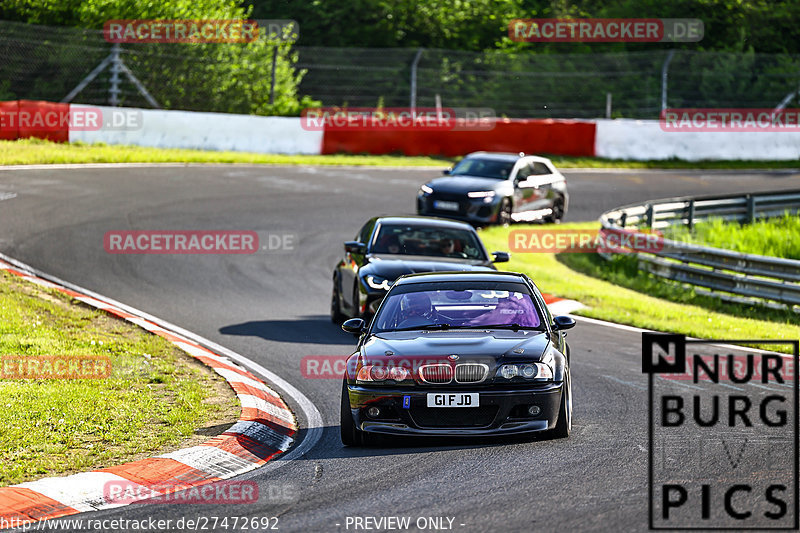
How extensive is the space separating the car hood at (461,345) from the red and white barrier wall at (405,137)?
2205 cm

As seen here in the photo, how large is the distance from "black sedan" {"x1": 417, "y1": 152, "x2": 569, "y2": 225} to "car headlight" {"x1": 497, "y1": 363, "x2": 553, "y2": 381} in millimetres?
14500

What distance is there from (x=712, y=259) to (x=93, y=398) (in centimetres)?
1189

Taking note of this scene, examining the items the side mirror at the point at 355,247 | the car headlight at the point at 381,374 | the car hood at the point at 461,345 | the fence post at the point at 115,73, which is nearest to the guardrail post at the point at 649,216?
the side mirror at the point at 355,247

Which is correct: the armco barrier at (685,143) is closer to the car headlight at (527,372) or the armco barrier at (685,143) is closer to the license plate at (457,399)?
the car headlight at (527,372)

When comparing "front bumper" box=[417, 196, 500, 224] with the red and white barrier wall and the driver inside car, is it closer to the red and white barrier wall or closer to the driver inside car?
the red and white barrier wall

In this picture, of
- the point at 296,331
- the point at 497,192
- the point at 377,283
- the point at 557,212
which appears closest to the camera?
the point at 377,283

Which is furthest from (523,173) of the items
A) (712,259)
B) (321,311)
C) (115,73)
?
(115,73)

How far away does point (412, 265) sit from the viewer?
14062mm

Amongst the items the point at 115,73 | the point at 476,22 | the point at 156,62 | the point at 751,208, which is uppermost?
the point at 476,22

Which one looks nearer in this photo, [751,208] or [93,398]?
[93,398]

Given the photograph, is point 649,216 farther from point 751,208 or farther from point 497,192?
point 497,192

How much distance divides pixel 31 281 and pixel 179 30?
20534 millimetres

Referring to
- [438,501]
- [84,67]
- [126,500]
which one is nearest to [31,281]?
[126,500]

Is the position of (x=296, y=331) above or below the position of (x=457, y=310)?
below
